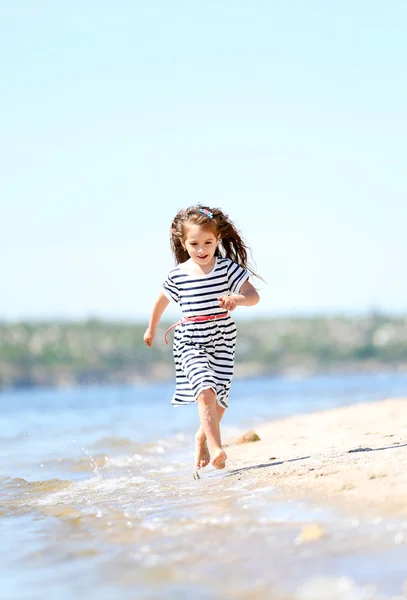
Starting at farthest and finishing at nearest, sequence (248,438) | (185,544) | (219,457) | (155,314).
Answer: (248,438), (155,314), (219,457), (185,544)

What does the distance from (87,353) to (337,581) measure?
203 feet

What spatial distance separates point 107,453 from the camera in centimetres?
692

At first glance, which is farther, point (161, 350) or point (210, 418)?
point (161, 350)

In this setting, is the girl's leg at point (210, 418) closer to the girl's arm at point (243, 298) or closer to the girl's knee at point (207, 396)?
the girl's knee at point (207, 396)

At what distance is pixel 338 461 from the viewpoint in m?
3.95

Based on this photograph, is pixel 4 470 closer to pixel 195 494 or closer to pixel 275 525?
pixel 195 494

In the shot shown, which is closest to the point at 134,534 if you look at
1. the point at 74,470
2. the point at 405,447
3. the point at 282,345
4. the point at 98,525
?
the point at 98,525

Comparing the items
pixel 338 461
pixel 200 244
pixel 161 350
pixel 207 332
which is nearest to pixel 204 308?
pixel 207 332

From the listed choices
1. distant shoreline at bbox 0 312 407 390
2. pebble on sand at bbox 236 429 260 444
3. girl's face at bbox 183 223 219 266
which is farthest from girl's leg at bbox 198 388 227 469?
distant shoreline at bbox 0 312 407 390

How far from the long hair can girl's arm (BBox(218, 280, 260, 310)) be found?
198 millimetres

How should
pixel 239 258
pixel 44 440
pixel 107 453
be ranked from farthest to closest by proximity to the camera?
pixel 44 440 < pixel 107 453 < pixel 239 258

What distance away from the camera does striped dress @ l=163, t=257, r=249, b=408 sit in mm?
4680

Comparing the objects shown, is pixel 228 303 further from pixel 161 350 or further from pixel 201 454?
pixel 161 350

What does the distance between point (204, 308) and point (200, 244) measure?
381 millimetres
